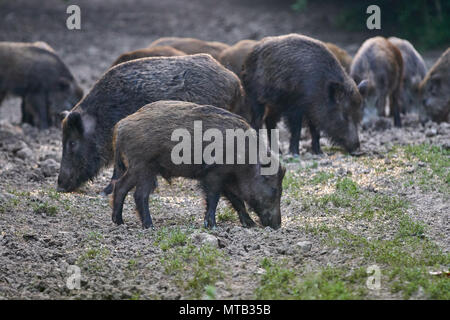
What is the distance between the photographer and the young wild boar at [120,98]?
7.84 metres

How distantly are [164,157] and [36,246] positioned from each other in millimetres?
1343

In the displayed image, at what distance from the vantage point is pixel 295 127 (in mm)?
9828

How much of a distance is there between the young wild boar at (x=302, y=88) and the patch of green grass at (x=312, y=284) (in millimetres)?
4488

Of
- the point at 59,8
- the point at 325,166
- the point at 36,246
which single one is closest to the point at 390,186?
the point at 325,166

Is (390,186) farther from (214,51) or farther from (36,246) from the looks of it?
(214,51)

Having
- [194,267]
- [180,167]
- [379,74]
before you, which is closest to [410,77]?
[379,74]

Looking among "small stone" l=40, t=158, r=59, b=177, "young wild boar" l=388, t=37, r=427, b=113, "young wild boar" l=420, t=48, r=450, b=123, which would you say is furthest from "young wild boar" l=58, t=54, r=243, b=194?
"young wild boar" l=388, t=37, r=427, b=113

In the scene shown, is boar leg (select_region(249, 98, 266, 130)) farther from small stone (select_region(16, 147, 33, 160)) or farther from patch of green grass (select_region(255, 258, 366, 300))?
patch of green grass (select_region(255, 258, 366, 300))

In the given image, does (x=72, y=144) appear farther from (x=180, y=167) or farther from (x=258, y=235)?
(x=258, y=235)

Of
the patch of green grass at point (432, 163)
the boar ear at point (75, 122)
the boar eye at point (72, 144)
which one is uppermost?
the boar ear at point (75, 122)

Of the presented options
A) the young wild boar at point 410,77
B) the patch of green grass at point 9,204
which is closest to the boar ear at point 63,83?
the young wild boar at point 410,77

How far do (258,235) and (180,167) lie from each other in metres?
0.93

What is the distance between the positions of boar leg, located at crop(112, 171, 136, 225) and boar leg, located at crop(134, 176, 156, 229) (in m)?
0.08

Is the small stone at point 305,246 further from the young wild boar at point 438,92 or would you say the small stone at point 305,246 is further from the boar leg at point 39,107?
the boar leg at point 39,107
